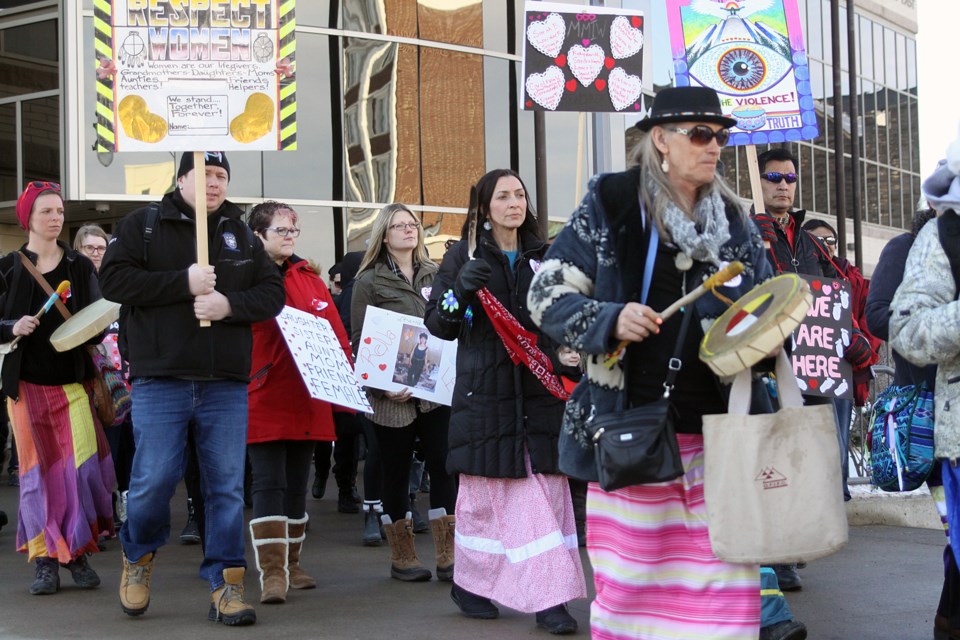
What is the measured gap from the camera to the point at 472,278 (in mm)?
5754

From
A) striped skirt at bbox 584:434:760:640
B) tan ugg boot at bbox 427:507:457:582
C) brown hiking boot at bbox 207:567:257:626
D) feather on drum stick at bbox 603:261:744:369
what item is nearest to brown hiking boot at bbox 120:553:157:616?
brown hiking boot at bbox 207:567:257:626

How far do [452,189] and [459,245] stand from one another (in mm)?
13301

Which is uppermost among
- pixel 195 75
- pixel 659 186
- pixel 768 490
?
pixel 195 75

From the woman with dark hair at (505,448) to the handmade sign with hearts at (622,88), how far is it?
81.4 inches

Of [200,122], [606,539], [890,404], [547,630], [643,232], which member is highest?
[200,122]

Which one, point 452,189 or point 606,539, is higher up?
point 452,189

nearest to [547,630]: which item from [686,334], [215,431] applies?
[215,431]

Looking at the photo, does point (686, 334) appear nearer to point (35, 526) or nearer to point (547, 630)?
point (547, 630)

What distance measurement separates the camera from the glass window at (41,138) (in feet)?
57.9


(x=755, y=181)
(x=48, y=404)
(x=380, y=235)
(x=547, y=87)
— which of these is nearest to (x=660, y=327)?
(x=755, y=181)

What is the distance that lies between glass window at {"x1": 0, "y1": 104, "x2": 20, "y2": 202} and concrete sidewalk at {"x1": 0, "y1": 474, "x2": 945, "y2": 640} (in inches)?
439

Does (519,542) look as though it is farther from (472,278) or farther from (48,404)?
(48,404)

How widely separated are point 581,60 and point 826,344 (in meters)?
2.36

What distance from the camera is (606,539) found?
4035mm
